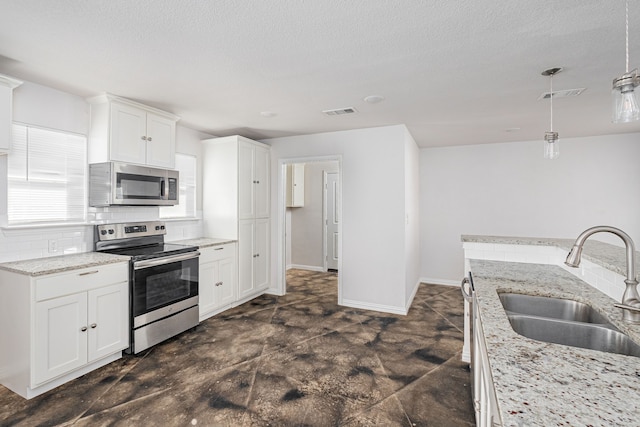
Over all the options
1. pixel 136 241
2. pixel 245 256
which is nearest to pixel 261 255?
pixel 245 256

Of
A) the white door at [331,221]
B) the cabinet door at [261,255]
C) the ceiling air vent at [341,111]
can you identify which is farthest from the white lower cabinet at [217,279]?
the white door at [331,221]

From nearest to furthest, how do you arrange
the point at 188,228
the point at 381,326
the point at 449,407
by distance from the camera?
the point at 449,407, the point at 381,326, the point at 188,228

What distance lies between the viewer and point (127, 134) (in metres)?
3.16

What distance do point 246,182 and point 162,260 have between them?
1.66 metres

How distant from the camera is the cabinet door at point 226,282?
3977mm

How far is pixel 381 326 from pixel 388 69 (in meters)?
2.67

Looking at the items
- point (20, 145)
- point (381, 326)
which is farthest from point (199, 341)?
point (20, 145)

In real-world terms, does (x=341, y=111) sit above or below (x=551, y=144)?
above

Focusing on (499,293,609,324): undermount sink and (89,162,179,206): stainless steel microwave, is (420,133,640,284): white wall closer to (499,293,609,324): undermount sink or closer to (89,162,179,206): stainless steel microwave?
(499,293,609,324): undermount sink

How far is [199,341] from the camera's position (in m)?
3.23

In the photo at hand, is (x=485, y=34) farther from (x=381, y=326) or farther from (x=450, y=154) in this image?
(x=450, y=154)

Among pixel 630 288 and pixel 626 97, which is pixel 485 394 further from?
pixel 626 97

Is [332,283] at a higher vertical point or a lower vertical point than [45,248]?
lower

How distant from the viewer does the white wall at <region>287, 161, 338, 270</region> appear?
661 centimetres
